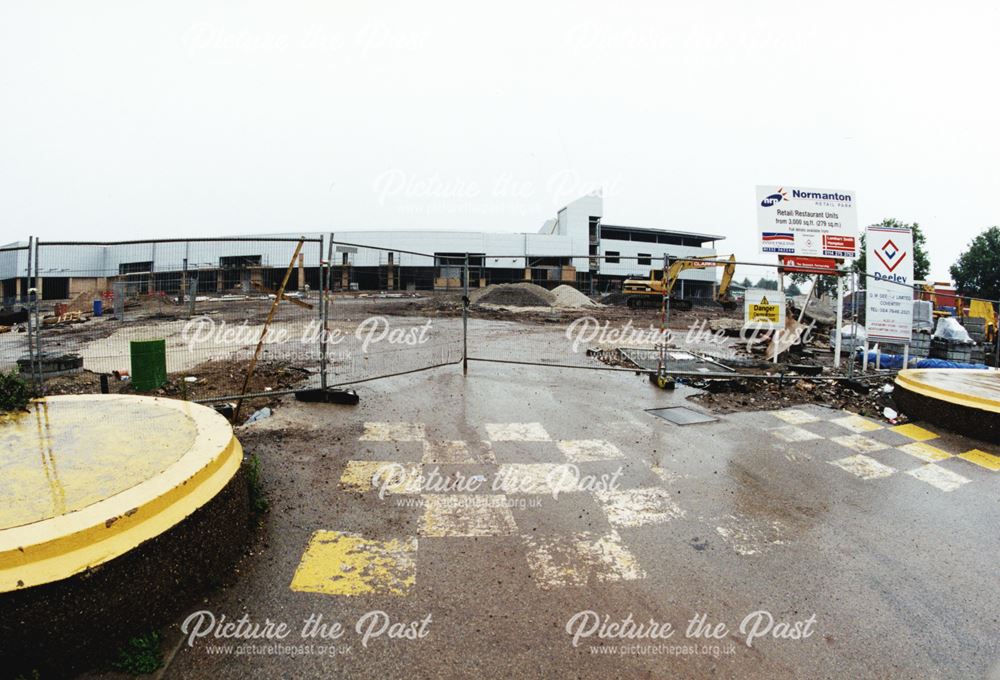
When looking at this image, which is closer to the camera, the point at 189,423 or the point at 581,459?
the point at 189,423

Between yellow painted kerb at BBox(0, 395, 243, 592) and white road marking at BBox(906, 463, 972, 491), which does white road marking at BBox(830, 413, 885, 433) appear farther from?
yellow painted kerb at BBox(0, 395, 243, 592)

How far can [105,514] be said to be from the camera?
2.36 meters

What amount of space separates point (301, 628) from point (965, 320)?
21401mm

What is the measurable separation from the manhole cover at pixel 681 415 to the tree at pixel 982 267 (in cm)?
7223

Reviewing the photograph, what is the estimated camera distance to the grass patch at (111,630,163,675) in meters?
2.22

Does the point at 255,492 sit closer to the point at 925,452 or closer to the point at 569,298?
the point at 925,452

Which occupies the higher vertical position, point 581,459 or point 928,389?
point 928,389

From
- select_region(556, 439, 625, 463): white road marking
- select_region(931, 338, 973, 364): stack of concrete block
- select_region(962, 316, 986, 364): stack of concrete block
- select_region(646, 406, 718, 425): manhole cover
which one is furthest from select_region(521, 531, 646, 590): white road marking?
select_region(962, 316, 986, 364): stack of concrete block

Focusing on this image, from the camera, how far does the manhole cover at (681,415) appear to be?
6.46m

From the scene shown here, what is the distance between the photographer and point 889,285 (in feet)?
29.7

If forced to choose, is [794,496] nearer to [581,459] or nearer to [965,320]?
[581,459]

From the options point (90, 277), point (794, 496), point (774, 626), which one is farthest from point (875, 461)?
point (90, 277)

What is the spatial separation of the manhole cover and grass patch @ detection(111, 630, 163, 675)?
5.63 meters

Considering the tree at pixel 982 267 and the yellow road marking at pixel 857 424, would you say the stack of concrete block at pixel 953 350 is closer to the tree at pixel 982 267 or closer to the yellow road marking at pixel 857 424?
the yellow road marking at pixel 857 424
